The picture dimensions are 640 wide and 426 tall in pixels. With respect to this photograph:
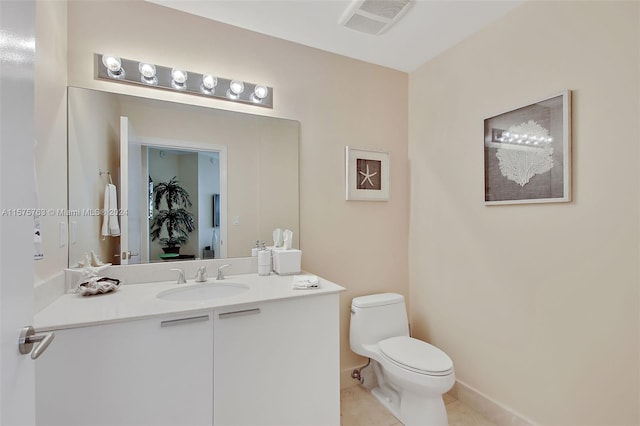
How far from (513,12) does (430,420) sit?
2370 millimetres

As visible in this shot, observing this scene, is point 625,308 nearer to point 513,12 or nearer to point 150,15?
point 513,12

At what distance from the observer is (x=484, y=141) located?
189 cm

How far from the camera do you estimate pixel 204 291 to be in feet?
5.44

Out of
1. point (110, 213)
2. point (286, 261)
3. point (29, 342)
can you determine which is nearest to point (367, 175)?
point (286, 261)

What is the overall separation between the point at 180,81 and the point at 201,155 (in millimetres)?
431

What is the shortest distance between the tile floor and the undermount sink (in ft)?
3.46

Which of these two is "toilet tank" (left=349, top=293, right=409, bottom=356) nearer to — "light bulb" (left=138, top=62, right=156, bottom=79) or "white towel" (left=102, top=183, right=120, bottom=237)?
"white towel" (left=102, top=183, right=120, bottom=237)

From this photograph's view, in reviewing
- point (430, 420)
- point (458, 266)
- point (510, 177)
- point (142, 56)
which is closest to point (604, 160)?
point (510, 177)

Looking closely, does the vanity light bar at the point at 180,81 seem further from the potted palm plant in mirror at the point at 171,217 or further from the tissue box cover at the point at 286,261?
the tissue box cover at the point at 286,261

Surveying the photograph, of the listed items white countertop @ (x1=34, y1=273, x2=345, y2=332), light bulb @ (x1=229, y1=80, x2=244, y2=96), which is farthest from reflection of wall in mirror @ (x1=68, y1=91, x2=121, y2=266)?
light bulb @ (x1=229, y1=80, x2=244, y2=96)

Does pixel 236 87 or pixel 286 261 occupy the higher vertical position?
pixel 236 87

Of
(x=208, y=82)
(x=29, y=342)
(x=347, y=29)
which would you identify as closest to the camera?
(x=29, y=342)

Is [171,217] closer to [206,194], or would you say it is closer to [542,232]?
[206,194]

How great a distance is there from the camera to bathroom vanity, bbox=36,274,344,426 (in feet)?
3.57
